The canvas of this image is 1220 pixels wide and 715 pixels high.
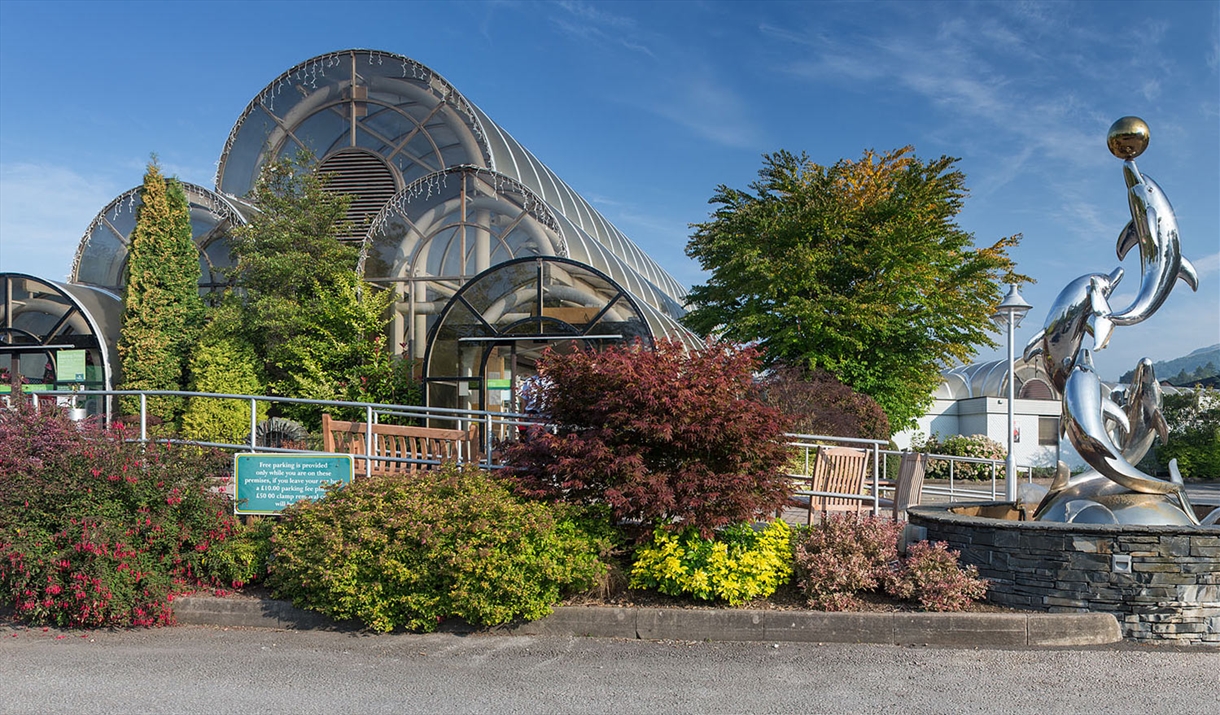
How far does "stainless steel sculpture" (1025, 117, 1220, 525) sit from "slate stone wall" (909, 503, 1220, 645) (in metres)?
1.16

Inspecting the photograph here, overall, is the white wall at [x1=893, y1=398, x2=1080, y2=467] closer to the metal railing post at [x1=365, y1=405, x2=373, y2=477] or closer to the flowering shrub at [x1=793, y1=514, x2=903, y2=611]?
the flowering shrub at [x1=793, y1=514, x2=903, y2=611]

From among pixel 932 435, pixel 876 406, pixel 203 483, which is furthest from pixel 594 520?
pixel 932 435

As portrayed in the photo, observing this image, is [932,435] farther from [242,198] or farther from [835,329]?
[242,198]

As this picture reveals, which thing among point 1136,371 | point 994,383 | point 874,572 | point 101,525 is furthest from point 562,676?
point 994,383

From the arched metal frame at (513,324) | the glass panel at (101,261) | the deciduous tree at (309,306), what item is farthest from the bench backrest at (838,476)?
the glass panel at (101,261)

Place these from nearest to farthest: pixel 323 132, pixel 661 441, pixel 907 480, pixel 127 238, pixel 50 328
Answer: pixel 661 441, pixel 907 480, pixel 50 328, pixel 127 238, pixel 323 132

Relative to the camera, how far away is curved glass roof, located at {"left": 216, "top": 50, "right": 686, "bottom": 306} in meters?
22.2

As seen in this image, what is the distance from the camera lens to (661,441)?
704 centimetres

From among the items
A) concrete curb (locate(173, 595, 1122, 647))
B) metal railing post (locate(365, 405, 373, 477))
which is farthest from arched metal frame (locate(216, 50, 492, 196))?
concrete curb (locate(173, 595, 1122, 647))

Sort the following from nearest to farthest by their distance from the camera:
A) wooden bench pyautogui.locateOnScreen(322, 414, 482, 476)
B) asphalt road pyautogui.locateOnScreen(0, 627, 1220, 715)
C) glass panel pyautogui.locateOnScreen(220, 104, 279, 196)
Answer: asphalt road pyautogui.locateOnScreen(0, 627, 1220, 715) → wooden bench pyautogui.locateOnScreen(322, 414, 482, 476) → glass panel pyautogui.locateOnScreen(220, 104, 279, 196)

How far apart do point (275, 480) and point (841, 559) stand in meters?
5.04

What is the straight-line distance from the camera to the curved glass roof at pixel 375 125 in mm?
22188

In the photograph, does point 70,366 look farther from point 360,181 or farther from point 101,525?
point 101,525

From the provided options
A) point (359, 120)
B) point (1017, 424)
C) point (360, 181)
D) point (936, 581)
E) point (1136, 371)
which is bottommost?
point (1017, 424)
